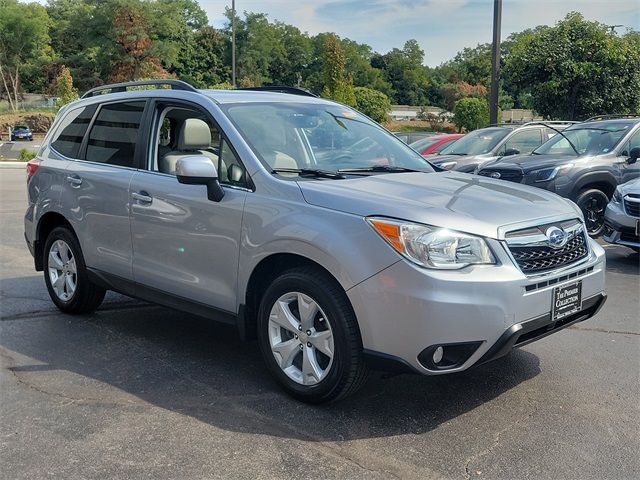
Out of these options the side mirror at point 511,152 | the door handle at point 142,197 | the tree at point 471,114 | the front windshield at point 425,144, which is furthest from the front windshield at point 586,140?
the tree at point 471,114

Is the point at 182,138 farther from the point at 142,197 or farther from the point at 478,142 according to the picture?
the point at 478,142

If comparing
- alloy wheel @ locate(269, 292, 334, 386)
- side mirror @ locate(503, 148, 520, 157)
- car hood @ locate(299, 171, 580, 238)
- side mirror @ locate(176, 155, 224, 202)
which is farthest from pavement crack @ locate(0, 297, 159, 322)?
side mirror @ locate(503, 148, 520, 157)

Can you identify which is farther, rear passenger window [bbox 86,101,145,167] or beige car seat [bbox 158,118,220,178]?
rear passenger window [bbox 86,101,145,167]

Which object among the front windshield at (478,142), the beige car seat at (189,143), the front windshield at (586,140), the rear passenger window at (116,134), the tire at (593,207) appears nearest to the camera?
the beige car seat at (189,143)

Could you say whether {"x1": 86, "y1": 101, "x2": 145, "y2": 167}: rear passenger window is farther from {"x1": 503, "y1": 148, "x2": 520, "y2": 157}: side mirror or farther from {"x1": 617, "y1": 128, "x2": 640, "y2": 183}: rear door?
{"x1": 503, "y1": 148, "x2": 520, "y2": 157}: side mirror

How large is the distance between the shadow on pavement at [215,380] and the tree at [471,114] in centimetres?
3092

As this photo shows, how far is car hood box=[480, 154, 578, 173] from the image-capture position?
9086 millimetres

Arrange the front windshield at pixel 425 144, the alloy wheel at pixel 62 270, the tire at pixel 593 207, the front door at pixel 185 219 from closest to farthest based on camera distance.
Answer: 1. the front door at pixel 185 219
2. the alloy wheel at pixel 62 270
3. the tire at pixel 593 207
4. the front windshield at pixel 425 144

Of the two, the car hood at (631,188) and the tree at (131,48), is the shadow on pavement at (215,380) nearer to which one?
the car hood at (631,188)

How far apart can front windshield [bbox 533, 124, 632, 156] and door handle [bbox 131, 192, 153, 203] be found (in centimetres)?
693

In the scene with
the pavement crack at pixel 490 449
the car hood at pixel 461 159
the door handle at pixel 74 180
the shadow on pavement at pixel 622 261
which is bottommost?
the shadow on pavement at pixel 622 261

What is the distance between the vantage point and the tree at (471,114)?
3431 cm

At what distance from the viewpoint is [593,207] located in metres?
9.16

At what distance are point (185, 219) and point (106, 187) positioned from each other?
103 centimetres
